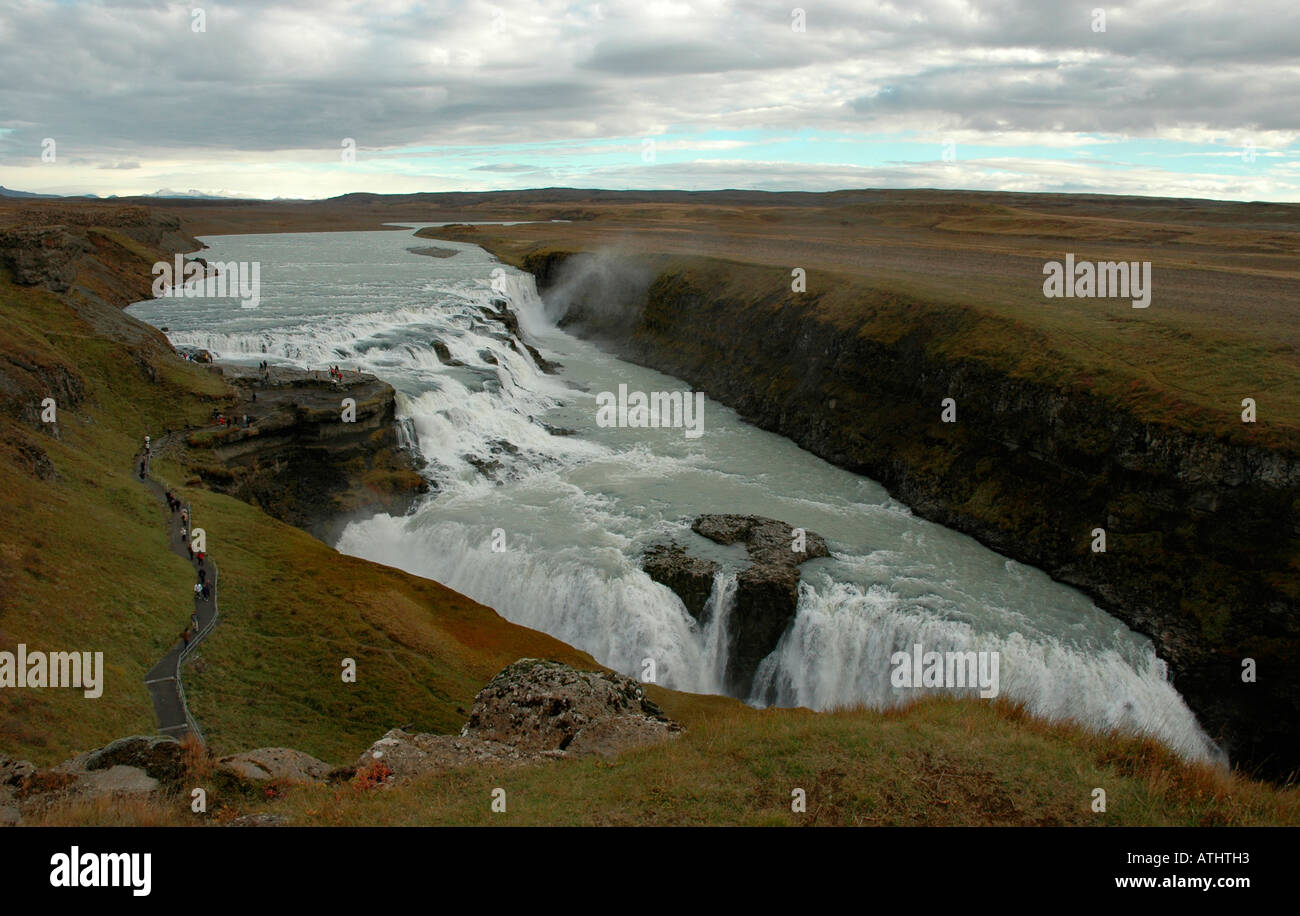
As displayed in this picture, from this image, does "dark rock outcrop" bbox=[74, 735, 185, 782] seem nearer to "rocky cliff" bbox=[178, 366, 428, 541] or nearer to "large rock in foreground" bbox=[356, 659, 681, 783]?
"large rock in foreground" bbox=[356, 659, 681, 783]

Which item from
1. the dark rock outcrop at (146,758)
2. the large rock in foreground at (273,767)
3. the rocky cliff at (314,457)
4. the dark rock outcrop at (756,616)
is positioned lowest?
the dark rock outcrop at (756,616)

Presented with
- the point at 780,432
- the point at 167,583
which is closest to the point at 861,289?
the point at 780,432

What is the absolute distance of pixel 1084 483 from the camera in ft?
115

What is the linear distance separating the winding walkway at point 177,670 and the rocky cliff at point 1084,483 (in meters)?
29.9

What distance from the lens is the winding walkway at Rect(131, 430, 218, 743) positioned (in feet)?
61.5

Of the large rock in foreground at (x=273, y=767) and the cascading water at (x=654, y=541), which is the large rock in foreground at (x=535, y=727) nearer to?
the large rock in foreground at (x=273, y=767)

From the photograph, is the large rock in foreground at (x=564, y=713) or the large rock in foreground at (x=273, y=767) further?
the large rock in foreground at (x=564, y=713)

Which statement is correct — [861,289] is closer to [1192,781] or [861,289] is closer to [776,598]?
[776,598]

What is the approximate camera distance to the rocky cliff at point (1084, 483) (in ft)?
90.1

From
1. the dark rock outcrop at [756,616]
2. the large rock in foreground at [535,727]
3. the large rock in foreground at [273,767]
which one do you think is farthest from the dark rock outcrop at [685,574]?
the large rock in foreground at [273,767]

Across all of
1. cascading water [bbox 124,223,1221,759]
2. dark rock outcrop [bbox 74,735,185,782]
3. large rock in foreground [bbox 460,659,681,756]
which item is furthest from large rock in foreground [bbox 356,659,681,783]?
cascading water [bbox 124,223,1221,759]

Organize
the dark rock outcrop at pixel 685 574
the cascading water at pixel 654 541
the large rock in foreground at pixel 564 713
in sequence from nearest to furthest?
the large rock in foreground at pixel 564 713 → the cascading water at pixel 654 541 → the dark rock outcrop at pixel 685 574
